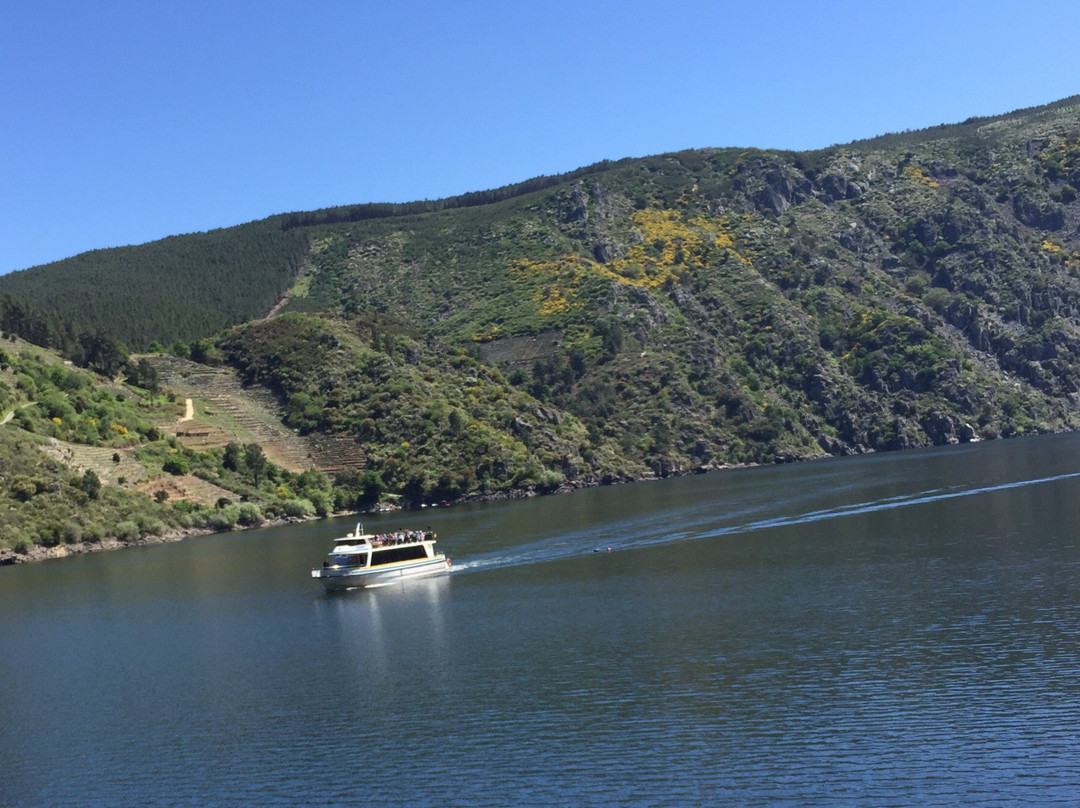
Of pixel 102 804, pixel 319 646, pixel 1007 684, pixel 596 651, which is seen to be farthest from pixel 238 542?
pixel 1007 684

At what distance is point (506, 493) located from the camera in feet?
547

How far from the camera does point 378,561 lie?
88.6 meters

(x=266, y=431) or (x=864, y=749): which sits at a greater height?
(x=266, y=431)

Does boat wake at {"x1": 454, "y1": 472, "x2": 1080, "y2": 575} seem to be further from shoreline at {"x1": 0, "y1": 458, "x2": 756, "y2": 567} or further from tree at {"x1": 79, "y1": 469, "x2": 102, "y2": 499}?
tree at {"x1": 79, "y1": 469, "x2": 102, "y2": 499}

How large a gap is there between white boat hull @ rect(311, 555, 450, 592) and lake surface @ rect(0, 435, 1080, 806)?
1675mm

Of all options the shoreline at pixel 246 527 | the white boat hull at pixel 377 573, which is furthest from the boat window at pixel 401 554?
the shoreline at pixel 246 527

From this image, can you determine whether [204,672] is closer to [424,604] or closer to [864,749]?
[424,604]

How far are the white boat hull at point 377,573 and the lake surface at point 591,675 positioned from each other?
1675mm

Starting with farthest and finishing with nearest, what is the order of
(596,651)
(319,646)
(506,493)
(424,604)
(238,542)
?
1. (506,493)
2. (238,542)
3. (424,604)
4. (319,646)
5. (596,651)

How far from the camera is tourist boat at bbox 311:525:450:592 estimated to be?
8481 cm

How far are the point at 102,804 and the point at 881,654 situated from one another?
96.3 ft

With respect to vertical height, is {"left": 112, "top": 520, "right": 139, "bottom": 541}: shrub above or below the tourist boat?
above

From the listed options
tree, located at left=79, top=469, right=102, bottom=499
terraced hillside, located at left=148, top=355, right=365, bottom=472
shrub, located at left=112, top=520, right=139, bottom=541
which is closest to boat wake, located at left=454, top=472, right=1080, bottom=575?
shrub, located at left=112, top=520, right=139, bottom=541

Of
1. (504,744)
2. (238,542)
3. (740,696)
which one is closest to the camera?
(504,744)
